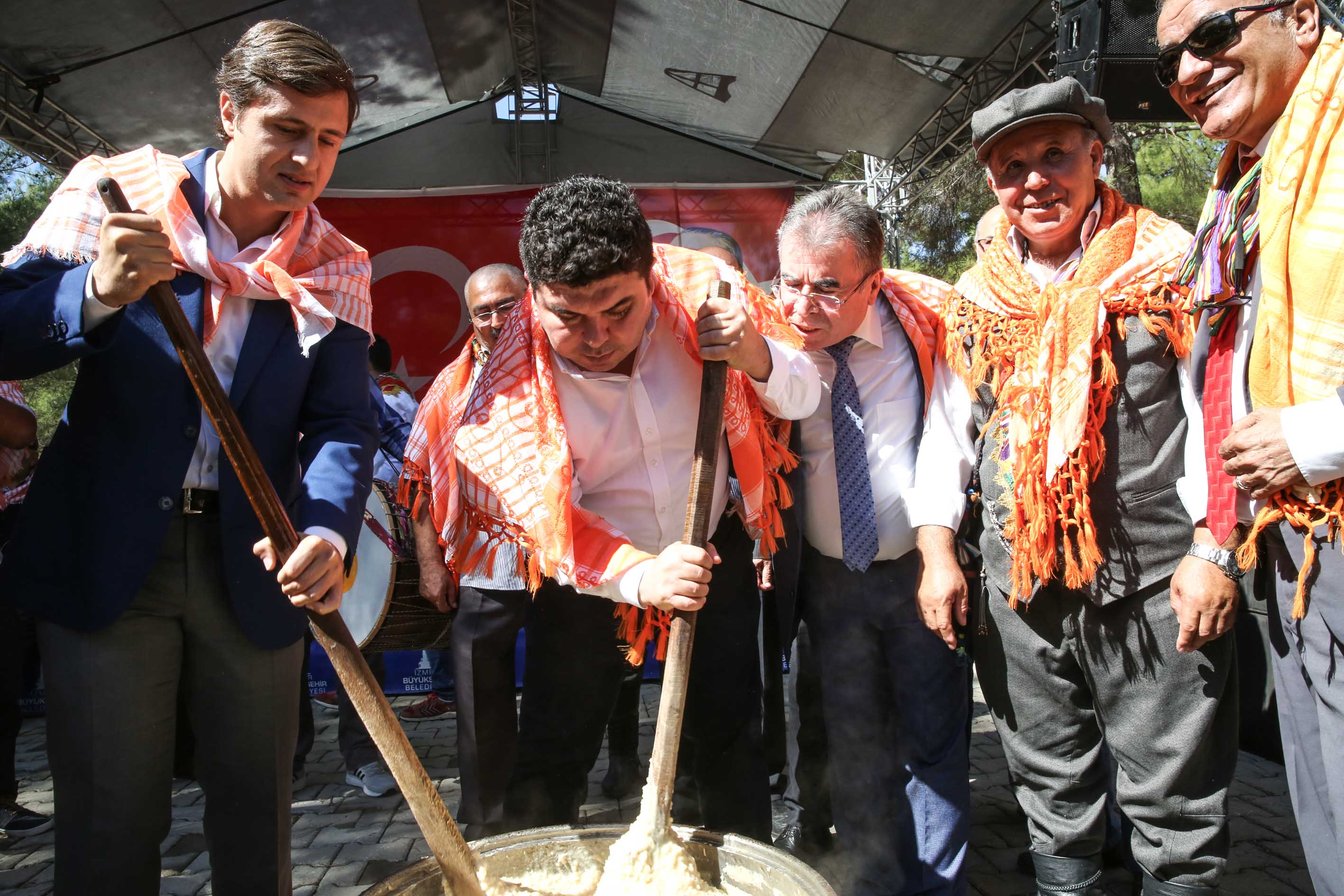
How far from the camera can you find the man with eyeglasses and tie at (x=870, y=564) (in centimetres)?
253

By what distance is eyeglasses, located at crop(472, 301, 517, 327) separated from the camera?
12.5 ft

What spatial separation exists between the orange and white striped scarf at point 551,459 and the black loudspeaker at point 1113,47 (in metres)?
2.59

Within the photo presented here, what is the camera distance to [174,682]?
6.22ft

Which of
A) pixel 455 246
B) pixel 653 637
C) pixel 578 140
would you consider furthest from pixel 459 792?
pixel 578 140

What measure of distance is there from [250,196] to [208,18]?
5016mm

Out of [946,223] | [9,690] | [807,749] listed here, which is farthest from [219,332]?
[946,223]

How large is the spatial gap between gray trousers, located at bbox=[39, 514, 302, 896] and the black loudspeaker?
3905 millimetres

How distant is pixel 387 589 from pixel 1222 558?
283 centimetres

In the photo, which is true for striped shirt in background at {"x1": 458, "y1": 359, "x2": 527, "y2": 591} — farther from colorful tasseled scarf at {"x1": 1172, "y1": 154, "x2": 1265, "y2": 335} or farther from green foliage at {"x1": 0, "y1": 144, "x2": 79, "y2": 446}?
green foliage at {"x1": 0, "y1": 144, "x2": 79, "y2": 446}

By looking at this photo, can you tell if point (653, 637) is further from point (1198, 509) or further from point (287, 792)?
point (1198, 509)

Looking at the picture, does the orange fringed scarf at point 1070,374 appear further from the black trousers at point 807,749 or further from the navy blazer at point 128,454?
the navy blazer at point 128,454

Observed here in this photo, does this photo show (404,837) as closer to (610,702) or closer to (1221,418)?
(610,702)

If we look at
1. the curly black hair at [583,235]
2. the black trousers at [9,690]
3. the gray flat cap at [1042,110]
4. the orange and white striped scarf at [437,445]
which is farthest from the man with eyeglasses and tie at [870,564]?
the black trousers at [9,690]

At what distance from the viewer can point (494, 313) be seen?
12.6ft
